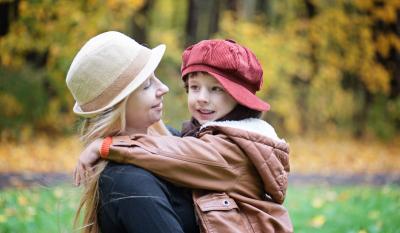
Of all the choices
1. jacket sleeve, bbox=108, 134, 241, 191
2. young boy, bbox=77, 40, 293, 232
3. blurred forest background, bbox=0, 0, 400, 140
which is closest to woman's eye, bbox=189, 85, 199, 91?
young boy, bbox=77, 40, 293, 232

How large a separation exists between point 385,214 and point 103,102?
154 inches

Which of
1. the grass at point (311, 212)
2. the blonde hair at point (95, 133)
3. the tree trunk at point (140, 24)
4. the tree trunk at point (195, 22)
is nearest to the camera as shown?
the blonde hair at point (95, 133)

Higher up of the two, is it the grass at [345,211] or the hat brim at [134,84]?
the hat brim at [134,84]

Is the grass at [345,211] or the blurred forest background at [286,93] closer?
the grass at [345,211]

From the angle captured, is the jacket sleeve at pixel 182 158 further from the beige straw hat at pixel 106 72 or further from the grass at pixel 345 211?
the grass at pixel 345 211

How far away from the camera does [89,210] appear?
247 centimetres

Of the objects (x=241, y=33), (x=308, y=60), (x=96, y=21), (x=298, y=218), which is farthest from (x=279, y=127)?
(x=298, y=218)

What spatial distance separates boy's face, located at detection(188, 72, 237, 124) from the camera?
8.87 ft

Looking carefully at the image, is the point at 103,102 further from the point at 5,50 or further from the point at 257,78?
the point at 5,50

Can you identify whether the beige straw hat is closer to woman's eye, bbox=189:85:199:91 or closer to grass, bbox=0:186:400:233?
woman's eye, bbox=189:85:199:91

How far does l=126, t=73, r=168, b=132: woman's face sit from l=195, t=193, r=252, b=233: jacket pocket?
1.32ft

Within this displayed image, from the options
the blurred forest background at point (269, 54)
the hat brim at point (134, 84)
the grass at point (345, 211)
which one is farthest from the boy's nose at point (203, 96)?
the blurred forest background at point (269, 54)

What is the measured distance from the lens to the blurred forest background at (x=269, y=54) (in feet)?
38.9

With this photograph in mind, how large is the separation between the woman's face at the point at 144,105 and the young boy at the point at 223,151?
14cm
